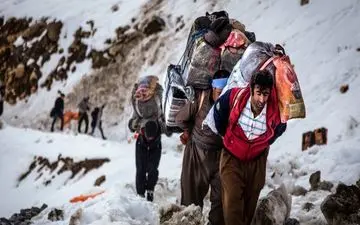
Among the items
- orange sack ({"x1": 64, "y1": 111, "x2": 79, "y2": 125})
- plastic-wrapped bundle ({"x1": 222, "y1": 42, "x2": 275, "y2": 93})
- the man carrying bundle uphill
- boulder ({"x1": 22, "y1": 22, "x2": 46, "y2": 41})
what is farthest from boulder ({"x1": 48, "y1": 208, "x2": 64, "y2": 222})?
boulder ({"x1": 22, "y1": 22, "x2": 46, "y2": 41})

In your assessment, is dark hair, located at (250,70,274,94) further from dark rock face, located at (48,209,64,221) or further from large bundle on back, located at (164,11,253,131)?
dark rock face, located at (48,209,64,221)

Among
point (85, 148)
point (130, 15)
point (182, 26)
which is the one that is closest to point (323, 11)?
point (182, 26)

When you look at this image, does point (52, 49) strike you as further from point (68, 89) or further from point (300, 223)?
point (300, 223)

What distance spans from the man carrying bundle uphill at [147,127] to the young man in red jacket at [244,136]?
9.28 ft

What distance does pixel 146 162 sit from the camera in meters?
7.20

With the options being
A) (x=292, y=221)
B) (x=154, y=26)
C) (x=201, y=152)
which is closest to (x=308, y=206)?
(x=292, y=221)

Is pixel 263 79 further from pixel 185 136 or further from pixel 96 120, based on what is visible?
pixel 96 120

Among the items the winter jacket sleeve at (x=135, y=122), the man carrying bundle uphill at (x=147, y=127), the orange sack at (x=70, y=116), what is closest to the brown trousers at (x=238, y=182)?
the man carrying bundle uphill at (x=147, y=127)

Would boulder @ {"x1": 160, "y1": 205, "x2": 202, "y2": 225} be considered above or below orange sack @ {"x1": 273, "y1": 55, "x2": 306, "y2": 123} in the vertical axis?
below

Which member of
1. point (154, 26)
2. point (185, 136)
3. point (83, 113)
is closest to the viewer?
point (185, 136)

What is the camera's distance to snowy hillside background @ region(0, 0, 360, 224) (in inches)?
290

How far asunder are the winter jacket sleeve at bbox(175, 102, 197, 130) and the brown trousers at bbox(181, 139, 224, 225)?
0.19 meters

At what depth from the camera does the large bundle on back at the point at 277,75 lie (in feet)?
12.1

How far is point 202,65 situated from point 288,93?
38.7 inches
